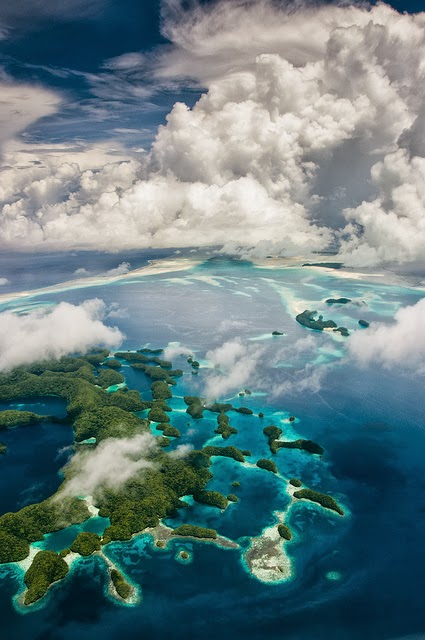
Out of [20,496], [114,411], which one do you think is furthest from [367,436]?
[20,496]

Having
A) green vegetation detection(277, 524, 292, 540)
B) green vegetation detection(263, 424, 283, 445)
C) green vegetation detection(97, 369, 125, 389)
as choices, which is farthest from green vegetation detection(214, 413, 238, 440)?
green vegetation detection(97, 369, 125, 389)

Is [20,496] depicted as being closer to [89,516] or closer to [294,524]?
[89,516]

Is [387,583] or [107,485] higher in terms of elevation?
[107,485]

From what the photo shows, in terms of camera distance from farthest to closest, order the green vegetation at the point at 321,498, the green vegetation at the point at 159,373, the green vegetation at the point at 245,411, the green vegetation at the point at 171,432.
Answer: the green vegetation at the point at 159,373, the green vegetation at the point at 245,411, the green vegetation at the point at 171,432, the green vegetation at the point at 321,498

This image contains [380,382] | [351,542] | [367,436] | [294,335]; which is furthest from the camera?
[294,335]

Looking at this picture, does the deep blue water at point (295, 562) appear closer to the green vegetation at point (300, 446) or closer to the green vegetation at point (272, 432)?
the green vegetation at point (300, 446)

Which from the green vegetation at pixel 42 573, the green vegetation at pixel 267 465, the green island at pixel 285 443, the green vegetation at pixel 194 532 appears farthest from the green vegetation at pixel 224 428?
the green vegetation at pixel 42 573
